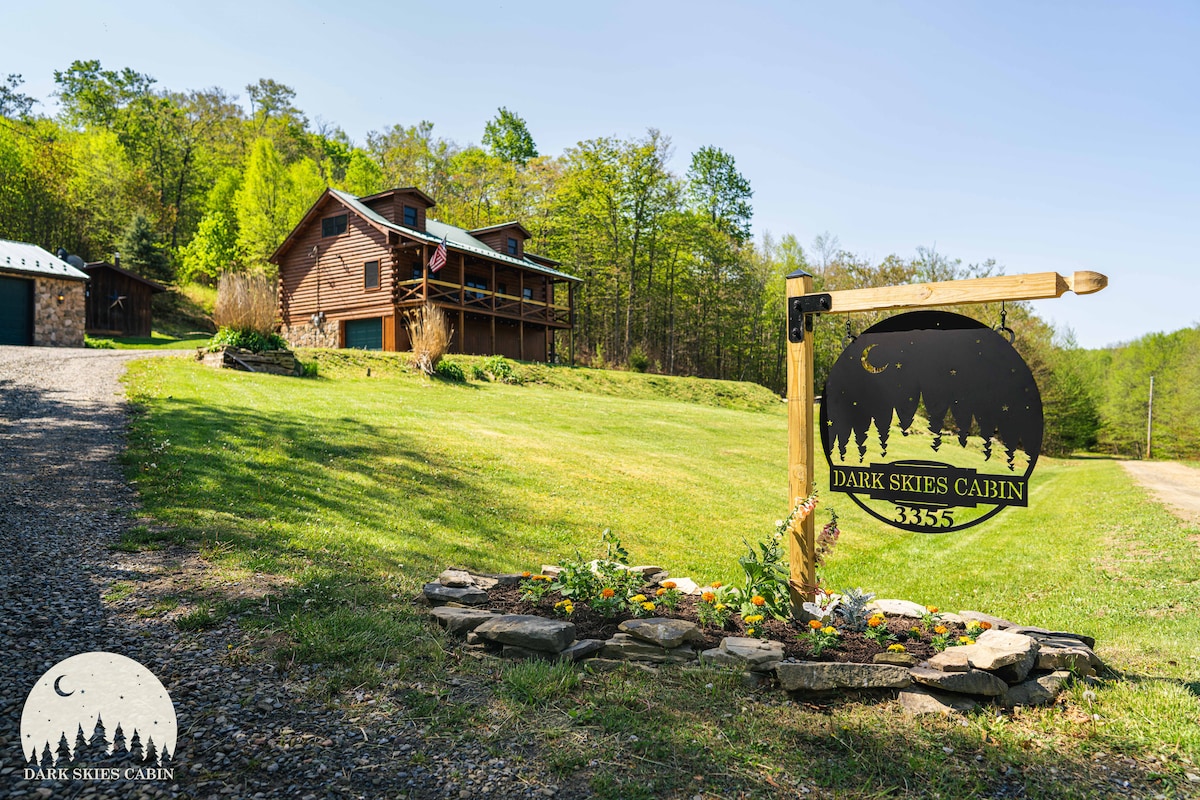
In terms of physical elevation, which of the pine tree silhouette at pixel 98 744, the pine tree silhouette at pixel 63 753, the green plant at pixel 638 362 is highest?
the green plant at pixel 638 362

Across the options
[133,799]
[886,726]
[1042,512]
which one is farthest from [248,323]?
[1042,512]

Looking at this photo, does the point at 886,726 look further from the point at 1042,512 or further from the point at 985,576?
the point at 1042,512

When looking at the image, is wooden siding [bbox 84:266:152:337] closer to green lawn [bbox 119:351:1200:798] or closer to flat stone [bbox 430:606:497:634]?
green lawn [bbox 119:351:1200:798]

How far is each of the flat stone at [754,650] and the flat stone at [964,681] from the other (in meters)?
0.69

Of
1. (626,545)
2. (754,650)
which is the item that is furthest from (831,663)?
(626,545)

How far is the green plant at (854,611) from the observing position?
13.3 feet

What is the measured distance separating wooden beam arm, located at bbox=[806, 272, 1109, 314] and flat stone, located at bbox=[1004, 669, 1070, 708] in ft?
7.06

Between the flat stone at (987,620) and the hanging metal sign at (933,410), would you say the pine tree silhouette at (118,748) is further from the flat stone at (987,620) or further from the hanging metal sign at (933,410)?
the flat stone at (987,620)

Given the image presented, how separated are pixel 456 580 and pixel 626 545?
9.60 ft

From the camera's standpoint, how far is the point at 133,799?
2.31m

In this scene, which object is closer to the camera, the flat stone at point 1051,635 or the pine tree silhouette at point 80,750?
the pine tree silhouette at point 80,750

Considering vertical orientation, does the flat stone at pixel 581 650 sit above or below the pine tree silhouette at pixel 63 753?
below

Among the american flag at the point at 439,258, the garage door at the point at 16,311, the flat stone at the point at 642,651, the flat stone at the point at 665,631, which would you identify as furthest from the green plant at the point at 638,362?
the flat stone at the point at 642,651

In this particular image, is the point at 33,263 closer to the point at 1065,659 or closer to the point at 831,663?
the point at 831,663
